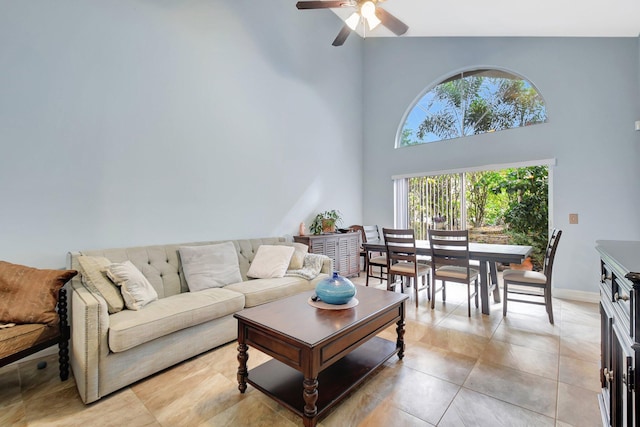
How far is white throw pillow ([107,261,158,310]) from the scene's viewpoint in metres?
2.18

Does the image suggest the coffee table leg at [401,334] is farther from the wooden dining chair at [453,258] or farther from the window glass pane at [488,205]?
the window glass pane at [488,205]

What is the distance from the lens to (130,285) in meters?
2.21

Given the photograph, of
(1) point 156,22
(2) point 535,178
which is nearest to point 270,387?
(1) point 156,22

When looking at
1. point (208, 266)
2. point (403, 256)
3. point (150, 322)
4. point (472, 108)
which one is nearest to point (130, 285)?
point (150, 322)

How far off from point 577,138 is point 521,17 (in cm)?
170

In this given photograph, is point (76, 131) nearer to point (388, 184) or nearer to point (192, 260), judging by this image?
point (192, 260)

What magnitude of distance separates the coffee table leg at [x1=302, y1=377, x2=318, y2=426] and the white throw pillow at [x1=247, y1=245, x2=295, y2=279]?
1.84 meters

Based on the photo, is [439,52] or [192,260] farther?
[439,52]

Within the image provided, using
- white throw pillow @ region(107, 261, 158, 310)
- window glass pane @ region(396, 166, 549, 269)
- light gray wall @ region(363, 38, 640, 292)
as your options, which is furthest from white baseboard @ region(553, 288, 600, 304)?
white throw pillow @ region(107, 261, 158, 310)

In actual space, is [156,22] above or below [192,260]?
above

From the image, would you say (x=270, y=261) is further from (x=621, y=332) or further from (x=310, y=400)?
(x=621, y=332)

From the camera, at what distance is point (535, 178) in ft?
18.1

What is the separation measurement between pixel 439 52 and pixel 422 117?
3.57 ft

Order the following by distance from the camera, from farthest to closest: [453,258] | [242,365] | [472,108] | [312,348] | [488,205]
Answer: [488,205]
[472,108]
[453,258]
[242,365]
[312,348]
